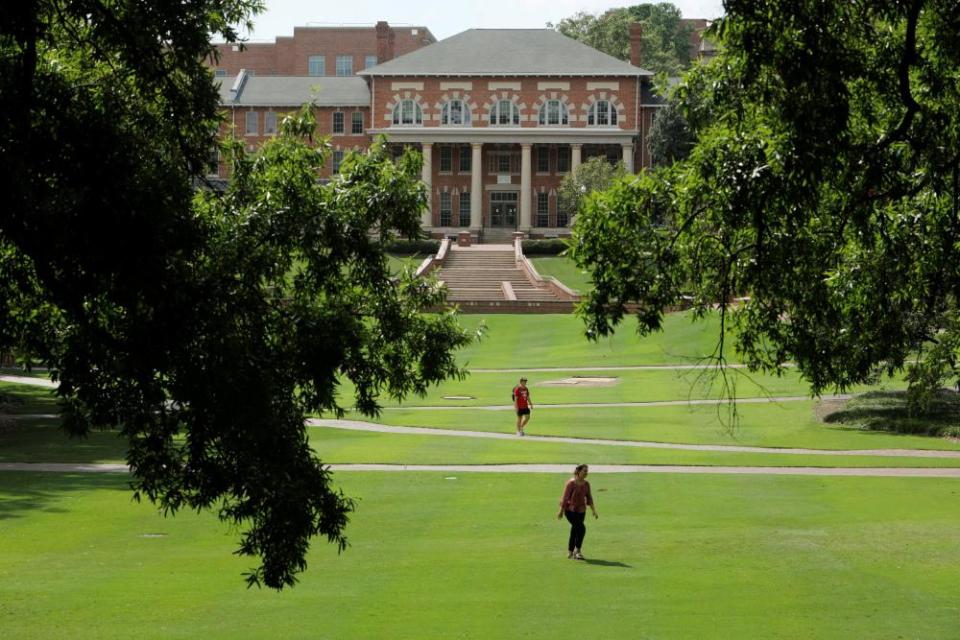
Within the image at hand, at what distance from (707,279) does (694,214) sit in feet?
4.65

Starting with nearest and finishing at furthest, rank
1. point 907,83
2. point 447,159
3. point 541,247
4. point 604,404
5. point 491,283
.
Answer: point 907,83
point 604,404
point 491,283
point 541,247
point 447,159

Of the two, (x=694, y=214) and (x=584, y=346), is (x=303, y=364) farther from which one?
(x=584, y=346)

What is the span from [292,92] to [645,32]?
52.5 meters

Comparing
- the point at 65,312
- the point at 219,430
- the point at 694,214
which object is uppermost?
the point at 694,214

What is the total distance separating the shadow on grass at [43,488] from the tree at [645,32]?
113 meters

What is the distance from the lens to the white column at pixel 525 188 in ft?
356

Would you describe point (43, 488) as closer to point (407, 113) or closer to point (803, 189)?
point (803, 189)

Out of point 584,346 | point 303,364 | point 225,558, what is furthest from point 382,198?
point 584,346

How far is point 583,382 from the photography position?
5722 cm

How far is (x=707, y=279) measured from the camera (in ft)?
51.3

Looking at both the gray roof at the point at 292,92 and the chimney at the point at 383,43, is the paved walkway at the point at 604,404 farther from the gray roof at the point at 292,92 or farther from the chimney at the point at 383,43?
the chimney at the point at 383,43

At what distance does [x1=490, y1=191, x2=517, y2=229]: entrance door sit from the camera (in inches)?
4382

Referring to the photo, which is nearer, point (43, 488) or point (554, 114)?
point (43, 488)

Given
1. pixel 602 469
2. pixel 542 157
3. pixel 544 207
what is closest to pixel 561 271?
pixel 544 207
